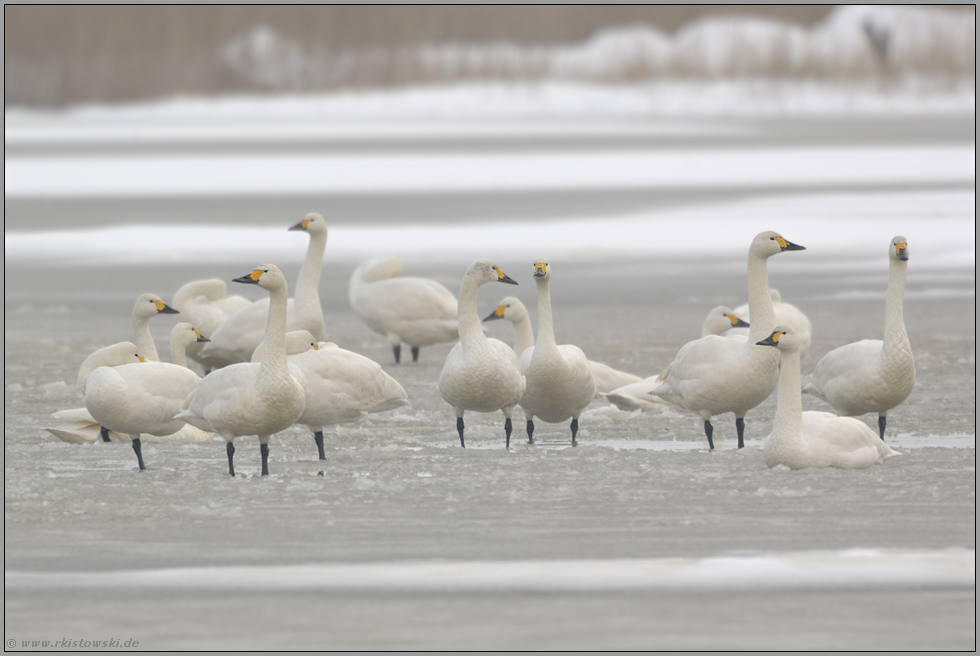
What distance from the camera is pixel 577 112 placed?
40406 millimetres

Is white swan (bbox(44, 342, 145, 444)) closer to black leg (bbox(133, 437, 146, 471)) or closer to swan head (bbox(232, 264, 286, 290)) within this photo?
black leg (bbox(133, 437, 146, 471))

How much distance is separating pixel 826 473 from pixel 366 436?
8.28 ft

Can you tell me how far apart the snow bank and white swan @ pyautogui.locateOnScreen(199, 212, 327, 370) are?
12.0ft

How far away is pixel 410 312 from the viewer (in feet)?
31.9

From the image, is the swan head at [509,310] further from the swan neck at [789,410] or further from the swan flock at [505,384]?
the swan neck at [789,410]

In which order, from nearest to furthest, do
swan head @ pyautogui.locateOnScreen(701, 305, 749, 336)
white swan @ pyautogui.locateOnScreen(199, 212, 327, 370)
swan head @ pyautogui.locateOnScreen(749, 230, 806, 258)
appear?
swan head @ pyautogui.locateOnScreen(749, 230, 806, 258) → swan head @ pyautogui.locateOnScreen(701, 305, 749, 336) → white swan @ pyautogui.locateOnScreen(199, 212, 327, 370)

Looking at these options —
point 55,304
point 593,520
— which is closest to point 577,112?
point 55,304

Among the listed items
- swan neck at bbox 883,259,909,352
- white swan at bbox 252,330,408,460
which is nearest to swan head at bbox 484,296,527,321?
white swan at bbox 252,330,408,460

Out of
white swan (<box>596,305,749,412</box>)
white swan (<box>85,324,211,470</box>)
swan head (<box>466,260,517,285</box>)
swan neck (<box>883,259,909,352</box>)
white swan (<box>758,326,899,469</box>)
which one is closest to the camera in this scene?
white swan (<box>758,326,899,469</box>)

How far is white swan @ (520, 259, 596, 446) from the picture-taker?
7.07 metres

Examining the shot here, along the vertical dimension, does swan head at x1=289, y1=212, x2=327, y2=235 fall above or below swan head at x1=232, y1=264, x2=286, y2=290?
above

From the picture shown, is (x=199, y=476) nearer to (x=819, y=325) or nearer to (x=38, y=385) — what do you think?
(x=38, y=385)

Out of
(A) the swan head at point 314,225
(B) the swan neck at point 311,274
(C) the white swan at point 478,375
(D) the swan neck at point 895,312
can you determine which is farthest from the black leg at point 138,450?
(D) the swan neck at point 895,312

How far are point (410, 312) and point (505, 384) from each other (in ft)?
9.36
